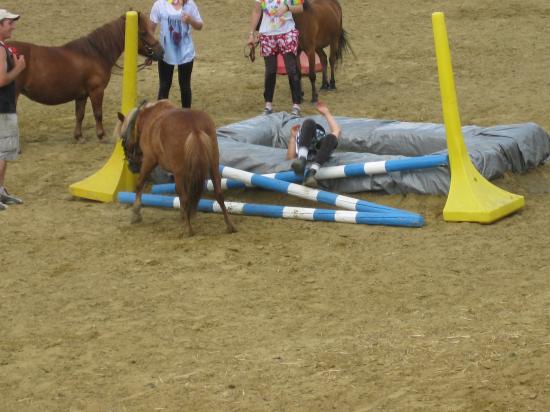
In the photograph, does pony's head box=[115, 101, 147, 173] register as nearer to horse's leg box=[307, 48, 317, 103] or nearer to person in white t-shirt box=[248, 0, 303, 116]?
person in white t-shirt box=[248, 0, 303, 116]

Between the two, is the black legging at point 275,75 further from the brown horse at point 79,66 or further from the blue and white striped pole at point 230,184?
the blue and white striped pole at point 230,184

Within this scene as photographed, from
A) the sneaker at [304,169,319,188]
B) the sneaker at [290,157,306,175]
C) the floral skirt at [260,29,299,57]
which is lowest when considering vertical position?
the sneaker at [304,169,319,188]

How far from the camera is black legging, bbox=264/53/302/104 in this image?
12438mm

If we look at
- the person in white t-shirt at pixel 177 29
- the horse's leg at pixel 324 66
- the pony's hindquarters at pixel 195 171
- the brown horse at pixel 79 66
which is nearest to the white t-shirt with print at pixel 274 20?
the person in white t-shirt at pixel 177 29

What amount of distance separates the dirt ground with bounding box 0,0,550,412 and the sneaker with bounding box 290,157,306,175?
457mm

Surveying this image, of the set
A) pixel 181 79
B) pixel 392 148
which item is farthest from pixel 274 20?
pixel 392 148

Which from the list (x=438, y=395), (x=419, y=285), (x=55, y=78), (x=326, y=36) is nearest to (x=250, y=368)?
(x=438, y=395)

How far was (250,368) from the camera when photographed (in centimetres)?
638

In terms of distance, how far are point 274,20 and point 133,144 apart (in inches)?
122

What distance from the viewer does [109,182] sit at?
10.4 m

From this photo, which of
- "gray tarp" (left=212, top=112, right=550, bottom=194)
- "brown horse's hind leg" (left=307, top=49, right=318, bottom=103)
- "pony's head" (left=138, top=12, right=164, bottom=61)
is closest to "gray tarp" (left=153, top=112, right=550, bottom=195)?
"gray tarp" (left=212, top=112, right=550, bottom=194)

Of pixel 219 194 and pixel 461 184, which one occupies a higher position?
pixel 461 184

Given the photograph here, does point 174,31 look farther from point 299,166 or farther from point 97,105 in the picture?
point 299,166

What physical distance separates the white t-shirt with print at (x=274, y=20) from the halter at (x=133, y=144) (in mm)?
2926
